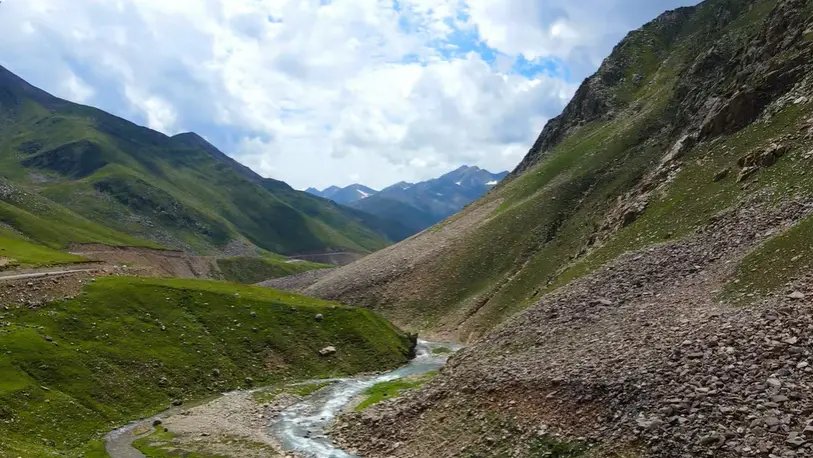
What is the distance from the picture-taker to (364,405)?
195 feet

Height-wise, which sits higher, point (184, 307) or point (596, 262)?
point (184, 307)

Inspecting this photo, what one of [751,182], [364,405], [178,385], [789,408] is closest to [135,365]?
[178,385]

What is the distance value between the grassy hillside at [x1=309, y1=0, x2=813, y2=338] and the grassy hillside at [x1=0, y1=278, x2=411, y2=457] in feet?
84.6

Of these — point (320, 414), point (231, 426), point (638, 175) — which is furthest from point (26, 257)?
point (638, 175)

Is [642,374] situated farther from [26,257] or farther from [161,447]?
[26,257]

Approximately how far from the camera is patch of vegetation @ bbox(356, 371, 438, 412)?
199 feet

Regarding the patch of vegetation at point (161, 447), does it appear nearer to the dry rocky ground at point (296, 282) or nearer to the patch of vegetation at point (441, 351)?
the patch of vegetation at point (441, 351)

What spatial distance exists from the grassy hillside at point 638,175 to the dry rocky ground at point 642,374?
4.80 m

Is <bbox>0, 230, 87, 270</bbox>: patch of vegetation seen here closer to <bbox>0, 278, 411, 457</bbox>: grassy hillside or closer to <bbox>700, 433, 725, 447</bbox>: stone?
<bbox>0, 278, 411, 457</bbox>: grassy hillside

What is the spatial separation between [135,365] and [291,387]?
17.0 metres

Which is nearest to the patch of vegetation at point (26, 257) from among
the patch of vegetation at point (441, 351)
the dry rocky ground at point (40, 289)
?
the dry rocky ground at point (40, 289)

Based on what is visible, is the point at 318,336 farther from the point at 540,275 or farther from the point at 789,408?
the point at 789,408

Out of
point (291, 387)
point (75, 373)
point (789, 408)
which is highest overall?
point (75, 373)

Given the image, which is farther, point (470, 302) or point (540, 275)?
point (470, 302)
